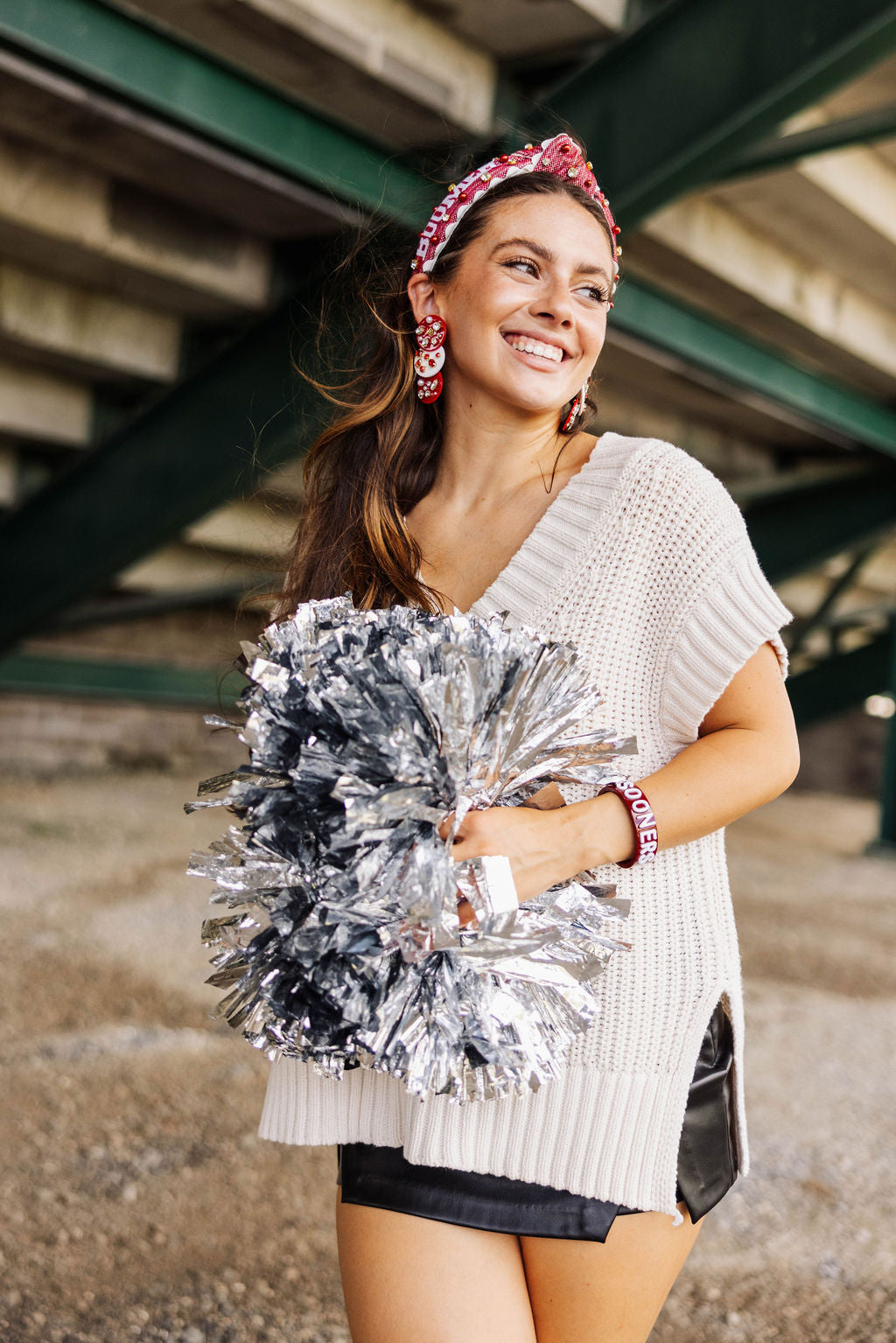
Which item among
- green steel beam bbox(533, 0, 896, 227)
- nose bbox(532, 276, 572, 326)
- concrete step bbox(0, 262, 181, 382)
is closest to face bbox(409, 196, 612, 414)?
nose bbox(532, 276, 572, 326)

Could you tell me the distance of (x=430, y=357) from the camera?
1408 mm

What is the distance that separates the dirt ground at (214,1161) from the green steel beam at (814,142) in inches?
101

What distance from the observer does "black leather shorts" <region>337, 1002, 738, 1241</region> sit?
109 cm

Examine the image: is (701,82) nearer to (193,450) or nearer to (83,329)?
(193,450)

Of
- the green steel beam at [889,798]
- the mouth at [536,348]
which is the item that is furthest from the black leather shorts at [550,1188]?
the green steel beam at [889,798]

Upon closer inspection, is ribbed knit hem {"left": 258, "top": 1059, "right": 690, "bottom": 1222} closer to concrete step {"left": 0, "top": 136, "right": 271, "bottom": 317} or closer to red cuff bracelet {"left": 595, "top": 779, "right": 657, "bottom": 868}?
red cuff bracelet {"left": 595, "top": 779, "right": 657, "bottom": 868}

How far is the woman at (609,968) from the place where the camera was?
3.52 ft

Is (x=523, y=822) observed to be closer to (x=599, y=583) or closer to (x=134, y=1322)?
(x=599, y=583)

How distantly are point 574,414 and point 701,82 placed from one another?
1.89 meters

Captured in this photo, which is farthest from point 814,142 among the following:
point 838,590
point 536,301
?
point 838,590

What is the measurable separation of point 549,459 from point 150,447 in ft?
10.8

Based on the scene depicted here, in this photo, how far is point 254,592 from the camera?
1.51 metres

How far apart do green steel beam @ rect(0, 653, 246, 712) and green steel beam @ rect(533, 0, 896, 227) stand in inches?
166

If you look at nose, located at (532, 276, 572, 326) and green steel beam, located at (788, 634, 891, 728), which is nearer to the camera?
nose, located at (532, 276, 572, 326)
